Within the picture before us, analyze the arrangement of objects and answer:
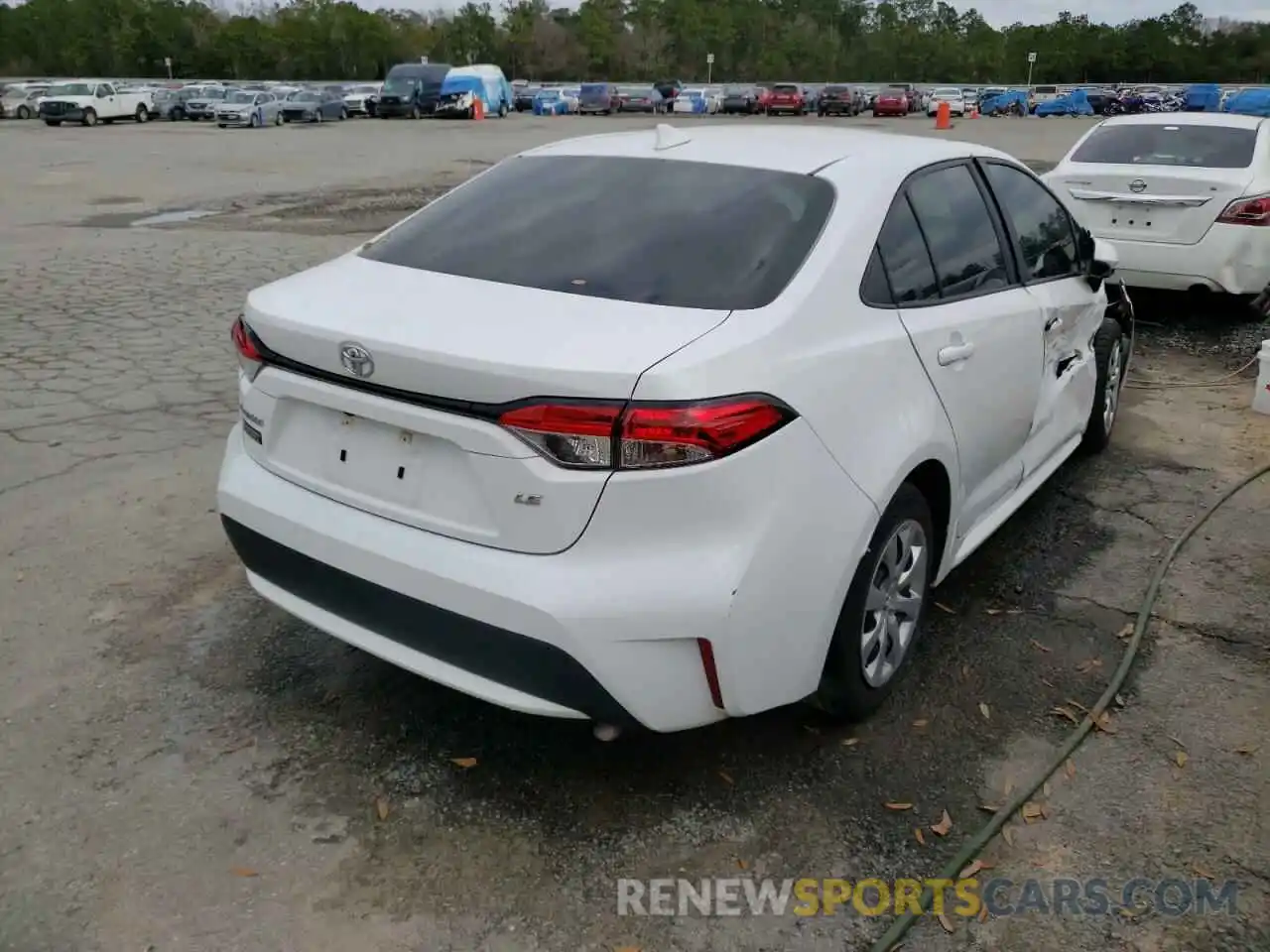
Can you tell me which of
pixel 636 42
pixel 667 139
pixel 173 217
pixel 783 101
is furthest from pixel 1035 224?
pixel 636 42

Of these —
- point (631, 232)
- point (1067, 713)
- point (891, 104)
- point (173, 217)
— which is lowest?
point (1067, 713)

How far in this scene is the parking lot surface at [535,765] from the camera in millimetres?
2576

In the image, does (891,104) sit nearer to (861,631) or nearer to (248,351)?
(861,631)

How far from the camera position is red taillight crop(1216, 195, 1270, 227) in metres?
7.56

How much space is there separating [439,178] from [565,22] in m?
98.1

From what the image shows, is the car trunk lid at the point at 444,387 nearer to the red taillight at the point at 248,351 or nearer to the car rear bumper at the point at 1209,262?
the red taillight at the point at 248,351

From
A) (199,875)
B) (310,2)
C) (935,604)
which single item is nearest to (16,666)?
(199,875)

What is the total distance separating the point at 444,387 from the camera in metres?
2.56

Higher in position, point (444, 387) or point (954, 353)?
point (444, 387)

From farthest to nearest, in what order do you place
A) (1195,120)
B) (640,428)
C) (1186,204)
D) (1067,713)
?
(1195,120)
(1186,204)
(1067,713)
(640,428)

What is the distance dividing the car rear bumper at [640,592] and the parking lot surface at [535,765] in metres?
0.43

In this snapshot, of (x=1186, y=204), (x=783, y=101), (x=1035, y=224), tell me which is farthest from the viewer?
(x=783, y=101)

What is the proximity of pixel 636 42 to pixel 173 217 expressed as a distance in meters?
106

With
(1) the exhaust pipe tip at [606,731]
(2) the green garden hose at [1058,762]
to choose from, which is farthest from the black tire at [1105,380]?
(1) the exhaust pipe tip at [606,731]
